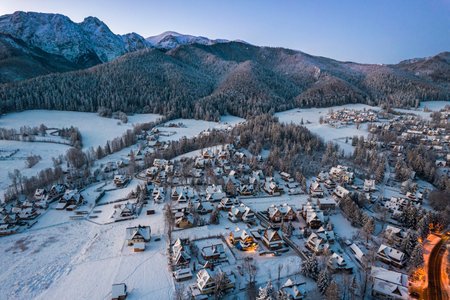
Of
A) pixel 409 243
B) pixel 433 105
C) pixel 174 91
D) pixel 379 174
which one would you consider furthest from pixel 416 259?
pixel 433 105

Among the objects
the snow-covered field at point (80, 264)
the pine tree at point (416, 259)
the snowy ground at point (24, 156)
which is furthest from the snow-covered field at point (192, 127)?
the pine tree at point (416, 259)

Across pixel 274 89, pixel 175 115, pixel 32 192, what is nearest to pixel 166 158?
pixel 32 192

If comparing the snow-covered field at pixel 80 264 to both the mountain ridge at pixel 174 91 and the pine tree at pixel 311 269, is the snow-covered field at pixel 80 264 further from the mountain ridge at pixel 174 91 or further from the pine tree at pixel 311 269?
the mountain ridge at pixel 174 91

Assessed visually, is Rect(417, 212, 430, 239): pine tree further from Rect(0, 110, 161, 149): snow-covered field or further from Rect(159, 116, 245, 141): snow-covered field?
Rect(0, 110, 161, 149): snow-covered field

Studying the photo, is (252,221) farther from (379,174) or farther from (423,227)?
(379,174)

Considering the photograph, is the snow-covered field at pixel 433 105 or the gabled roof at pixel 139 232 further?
the snow-covered field at pixel 433 105
